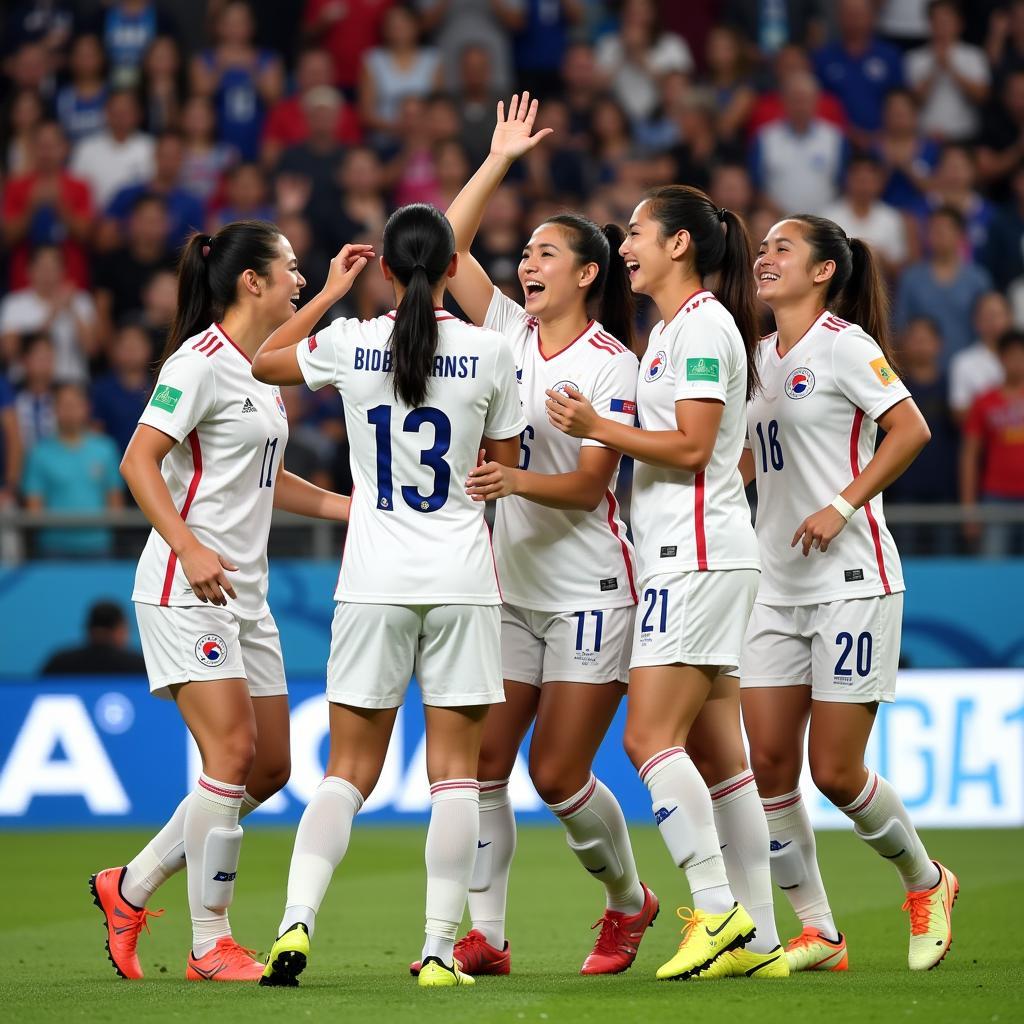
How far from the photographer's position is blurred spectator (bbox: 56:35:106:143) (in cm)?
1417

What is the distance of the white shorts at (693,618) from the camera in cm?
522

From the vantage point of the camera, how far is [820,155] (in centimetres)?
1392

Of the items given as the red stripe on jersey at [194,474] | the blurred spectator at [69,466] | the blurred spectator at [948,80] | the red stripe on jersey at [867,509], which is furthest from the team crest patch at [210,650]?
the blurred spectator at [948,80]

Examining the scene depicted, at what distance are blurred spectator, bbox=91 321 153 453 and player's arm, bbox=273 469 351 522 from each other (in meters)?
5.63

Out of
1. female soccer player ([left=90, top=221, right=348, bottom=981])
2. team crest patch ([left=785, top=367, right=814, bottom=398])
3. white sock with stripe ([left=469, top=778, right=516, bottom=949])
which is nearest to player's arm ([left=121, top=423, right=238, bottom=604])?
female soccer player ([left=90, top=221, right=348, bottom=981])

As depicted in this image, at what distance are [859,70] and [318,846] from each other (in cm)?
1155

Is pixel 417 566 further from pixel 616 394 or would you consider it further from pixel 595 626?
pixel 616 394

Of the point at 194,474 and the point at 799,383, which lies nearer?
the point at 194,474

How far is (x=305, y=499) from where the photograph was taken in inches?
239

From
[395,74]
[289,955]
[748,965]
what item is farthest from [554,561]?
[395,74]

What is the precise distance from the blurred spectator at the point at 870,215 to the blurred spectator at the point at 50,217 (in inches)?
229

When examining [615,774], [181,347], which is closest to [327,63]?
[615,774]

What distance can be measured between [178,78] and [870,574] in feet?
32.6

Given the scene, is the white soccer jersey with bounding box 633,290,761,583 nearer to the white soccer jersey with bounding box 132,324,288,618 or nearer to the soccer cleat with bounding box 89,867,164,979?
the white soccer jersey with bounding box 132,324,288,618
